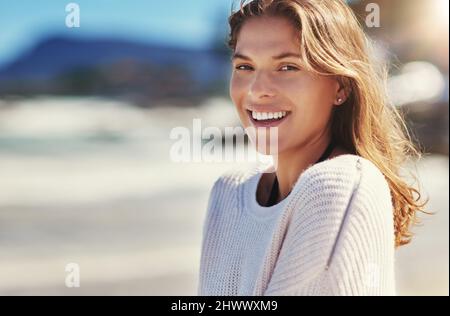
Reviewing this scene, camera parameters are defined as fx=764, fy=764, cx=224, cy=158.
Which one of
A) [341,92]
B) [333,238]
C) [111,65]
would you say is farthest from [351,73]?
[111,65]

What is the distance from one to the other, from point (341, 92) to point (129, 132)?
31.9ft

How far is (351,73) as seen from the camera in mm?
1875

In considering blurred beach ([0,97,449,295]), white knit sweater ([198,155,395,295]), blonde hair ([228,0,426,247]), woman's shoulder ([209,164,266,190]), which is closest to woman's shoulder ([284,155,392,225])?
white knit sweater ([198,155,395,295])

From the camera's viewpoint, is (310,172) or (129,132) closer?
(310,172)

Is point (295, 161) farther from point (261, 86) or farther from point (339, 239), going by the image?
point (339, 239)

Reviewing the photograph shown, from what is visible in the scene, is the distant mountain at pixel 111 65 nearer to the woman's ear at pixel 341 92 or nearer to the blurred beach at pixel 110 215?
the blurred beach at pixel 110 215

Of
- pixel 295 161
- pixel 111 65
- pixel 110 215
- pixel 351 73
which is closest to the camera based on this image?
pixel 351 73

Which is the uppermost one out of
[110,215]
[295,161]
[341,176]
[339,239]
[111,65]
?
[111,65]

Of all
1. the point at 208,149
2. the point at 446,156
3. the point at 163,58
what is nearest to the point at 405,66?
the point at 446,156

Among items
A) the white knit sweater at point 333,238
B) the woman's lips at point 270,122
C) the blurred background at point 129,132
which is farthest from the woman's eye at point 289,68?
the blurred background at point 129,132

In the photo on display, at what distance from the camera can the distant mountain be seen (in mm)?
14789

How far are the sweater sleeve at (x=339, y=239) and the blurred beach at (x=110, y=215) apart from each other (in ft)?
8.75

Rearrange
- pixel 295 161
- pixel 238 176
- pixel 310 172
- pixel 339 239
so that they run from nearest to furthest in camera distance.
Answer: pixel 339 239 → pixel 310 172 → pixel 295 161 → pixel 238 176
